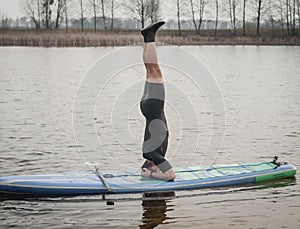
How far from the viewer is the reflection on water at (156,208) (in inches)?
315

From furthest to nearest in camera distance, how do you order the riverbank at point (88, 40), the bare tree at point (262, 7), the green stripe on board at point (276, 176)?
1. the bare tree at point (262, 7)
2. the riverbank at point (88, 40)
3. the green stripe on board at point (276, 176)

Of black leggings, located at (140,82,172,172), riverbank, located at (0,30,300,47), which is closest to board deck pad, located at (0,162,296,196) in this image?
black leggings, located at (140,82,172,172)

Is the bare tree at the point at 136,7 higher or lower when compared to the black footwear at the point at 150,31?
higher

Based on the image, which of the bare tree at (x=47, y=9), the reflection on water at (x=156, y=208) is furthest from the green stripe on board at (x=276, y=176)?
the bare tree at (x=47, y=9)

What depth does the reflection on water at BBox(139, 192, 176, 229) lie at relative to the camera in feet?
26.2

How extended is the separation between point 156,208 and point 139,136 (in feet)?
20.2

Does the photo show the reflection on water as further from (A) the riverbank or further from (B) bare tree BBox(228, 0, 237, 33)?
(B) bare tree BBox(228, 0, 237, 33)

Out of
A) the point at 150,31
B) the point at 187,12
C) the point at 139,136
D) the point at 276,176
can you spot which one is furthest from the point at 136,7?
the point at 150,31

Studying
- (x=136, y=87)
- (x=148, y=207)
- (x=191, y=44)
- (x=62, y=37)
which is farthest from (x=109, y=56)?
(x=191, y=44)

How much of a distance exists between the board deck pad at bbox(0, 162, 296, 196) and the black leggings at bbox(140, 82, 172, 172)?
369mm

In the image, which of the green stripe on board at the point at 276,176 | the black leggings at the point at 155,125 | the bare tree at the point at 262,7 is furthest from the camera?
the bare tree at the point at 262,7

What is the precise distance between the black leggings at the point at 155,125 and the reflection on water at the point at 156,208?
1.50 ft

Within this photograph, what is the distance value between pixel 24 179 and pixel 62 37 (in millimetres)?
40273

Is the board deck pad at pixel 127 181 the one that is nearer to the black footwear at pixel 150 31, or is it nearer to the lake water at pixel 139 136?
the lake water at pixel 139 136
